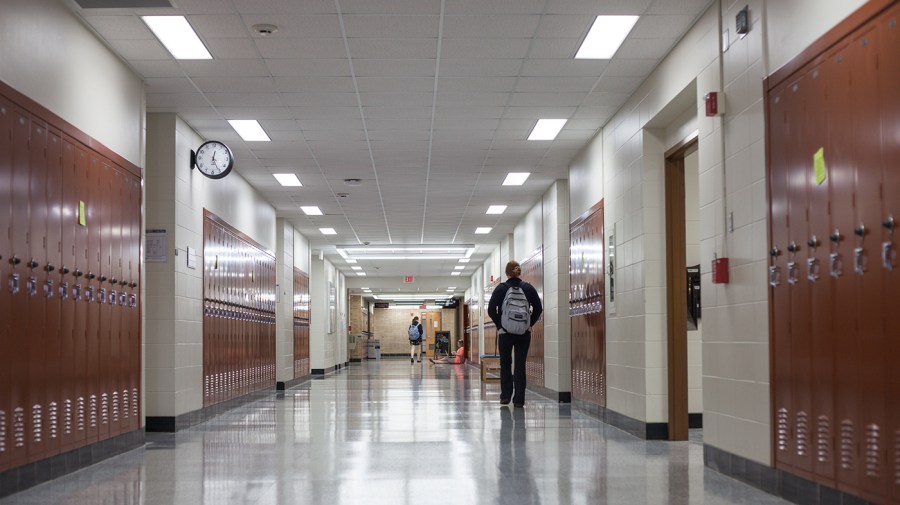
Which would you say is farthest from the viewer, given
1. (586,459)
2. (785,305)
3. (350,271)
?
(350,271)

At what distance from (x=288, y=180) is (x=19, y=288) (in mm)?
7562

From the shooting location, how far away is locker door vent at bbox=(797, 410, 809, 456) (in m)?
4.25

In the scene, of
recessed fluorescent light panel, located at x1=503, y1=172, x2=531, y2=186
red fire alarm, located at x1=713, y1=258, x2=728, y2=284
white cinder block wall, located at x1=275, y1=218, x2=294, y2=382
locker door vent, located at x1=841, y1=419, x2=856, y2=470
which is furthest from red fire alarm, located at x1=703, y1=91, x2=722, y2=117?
white cinder block wall, located at x1=275, y1=218, x2=294, y2=382

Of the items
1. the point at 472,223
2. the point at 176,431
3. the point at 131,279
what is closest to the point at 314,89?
the point at 131,279

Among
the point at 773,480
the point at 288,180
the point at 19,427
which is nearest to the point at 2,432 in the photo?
the point at 19,427

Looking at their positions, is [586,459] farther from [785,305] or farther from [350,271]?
[350,271]

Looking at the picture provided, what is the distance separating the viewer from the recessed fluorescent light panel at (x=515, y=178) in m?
12.1

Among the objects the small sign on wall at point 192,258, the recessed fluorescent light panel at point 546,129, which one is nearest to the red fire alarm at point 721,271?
the recessed fluorescent light panel at point 546,129

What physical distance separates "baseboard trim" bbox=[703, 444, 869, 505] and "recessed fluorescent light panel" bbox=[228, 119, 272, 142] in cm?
574

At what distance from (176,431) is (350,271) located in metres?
19.9

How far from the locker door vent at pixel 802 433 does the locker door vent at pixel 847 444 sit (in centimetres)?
40

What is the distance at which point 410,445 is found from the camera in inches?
259

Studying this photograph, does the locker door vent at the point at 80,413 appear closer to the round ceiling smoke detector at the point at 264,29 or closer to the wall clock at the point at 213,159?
the round ceiling smoke detector at the point at 264,29

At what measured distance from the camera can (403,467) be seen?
543cm
